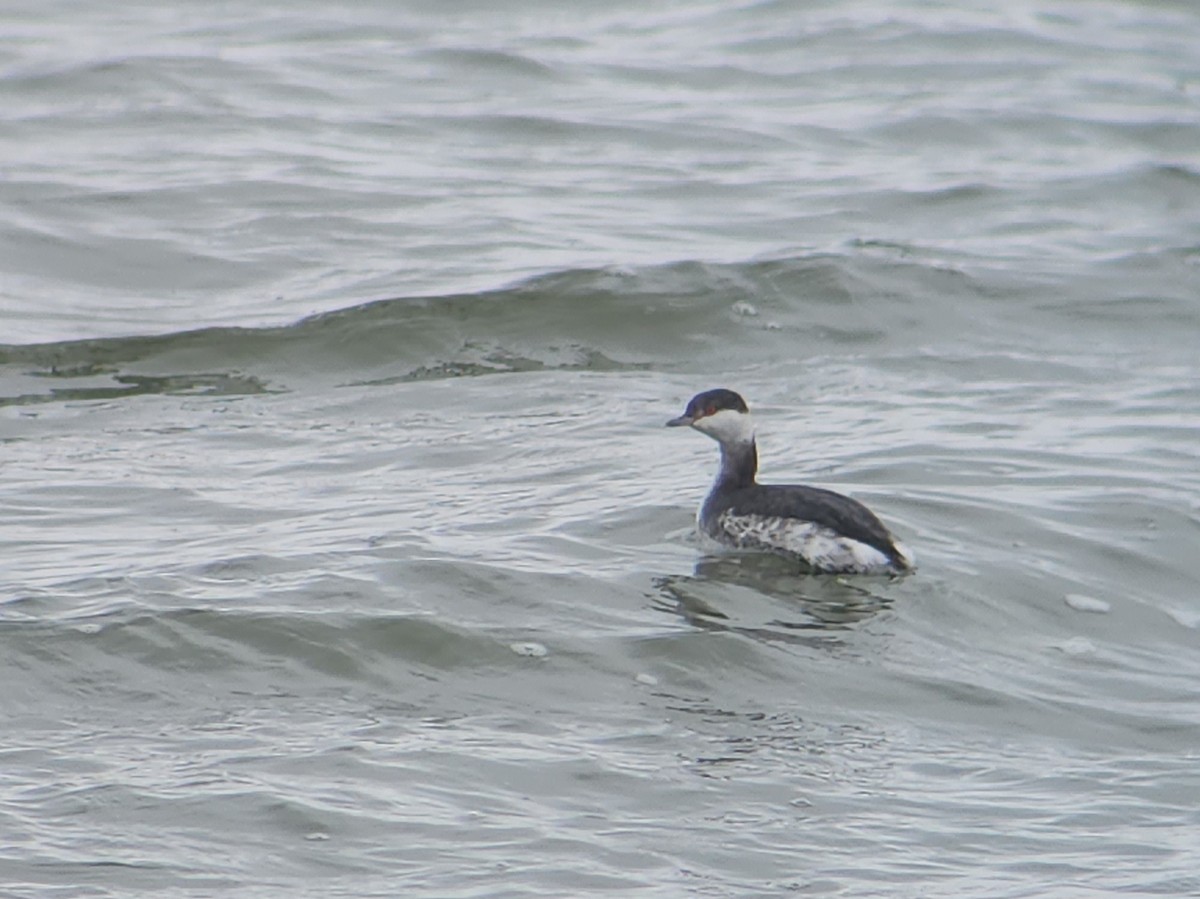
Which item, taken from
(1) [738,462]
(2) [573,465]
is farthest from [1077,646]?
(2) [573,465]

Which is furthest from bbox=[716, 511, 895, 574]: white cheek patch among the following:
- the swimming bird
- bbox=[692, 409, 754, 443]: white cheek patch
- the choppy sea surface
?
bbox=[692, 409, 754, 443]: white cheek patch

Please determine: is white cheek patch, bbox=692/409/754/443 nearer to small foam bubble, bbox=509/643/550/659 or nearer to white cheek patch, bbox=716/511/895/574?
white cheek patch, bbox=716/511/895/574

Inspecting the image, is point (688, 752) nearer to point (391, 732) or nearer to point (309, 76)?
point (391, 732)

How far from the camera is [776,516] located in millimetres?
9391

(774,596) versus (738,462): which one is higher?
(738,462)

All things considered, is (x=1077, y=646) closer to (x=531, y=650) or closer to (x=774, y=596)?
(x=774, y=596)

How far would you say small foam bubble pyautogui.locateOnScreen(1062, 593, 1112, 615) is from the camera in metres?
8.92

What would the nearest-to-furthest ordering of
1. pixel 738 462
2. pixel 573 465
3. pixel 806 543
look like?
pixel 806 543 < pixel 738 462 < pixel 573 465

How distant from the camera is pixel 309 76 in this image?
68.5 feet

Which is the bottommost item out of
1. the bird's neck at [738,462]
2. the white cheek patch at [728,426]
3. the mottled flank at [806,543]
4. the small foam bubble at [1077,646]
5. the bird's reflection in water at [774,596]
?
the small foam bubble at [1077,646]

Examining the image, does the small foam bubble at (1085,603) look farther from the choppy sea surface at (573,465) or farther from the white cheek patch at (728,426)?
the white cheek patch at (728,426)

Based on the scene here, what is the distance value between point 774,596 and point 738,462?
1184 mm

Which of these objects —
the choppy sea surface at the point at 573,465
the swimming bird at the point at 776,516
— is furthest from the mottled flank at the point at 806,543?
the choppy sea surface at the point at 573,465

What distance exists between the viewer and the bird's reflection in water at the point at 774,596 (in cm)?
847
